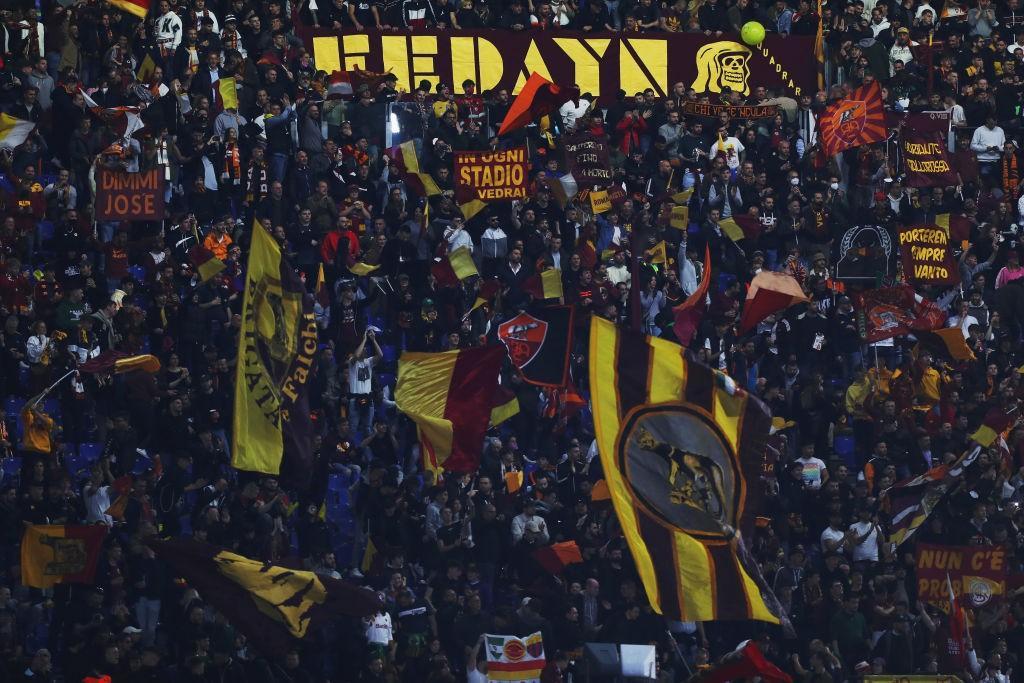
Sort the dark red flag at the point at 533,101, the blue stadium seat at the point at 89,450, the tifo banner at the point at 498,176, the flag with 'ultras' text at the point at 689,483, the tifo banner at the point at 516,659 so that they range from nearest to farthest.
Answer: the flag with 'ultras' text at the point at 689,483
the tifo banner at the point at 516,659
the blue stadium seat at the point at 89,450
the tifo banner at the point at 498,176
the dark red flag at the point at 533,101

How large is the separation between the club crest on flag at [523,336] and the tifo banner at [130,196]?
4399mm

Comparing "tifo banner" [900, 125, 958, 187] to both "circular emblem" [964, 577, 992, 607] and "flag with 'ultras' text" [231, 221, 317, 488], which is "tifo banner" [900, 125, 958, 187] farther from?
"flag with 'ultras' text" [231, 221, 317, 488]

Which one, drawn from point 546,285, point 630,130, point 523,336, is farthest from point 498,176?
point 523,336

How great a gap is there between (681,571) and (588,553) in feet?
13.1

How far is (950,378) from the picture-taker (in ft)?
100

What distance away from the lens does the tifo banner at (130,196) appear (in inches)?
1208

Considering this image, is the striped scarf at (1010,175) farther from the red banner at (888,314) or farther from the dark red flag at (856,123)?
the red banner at (888,314)

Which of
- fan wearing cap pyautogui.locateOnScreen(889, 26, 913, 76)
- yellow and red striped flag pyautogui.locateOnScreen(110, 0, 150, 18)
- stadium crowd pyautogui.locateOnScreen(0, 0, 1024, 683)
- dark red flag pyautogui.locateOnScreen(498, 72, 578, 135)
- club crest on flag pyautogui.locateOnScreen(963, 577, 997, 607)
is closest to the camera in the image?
stadium crowd pyautogui.locateOnScreen(0, 0, 1024, 683)

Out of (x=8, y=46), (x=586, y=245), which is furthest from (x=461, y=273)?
(x=8, y=46)

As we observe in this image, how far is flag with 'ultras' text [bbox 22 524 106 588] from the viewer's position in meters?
26.7

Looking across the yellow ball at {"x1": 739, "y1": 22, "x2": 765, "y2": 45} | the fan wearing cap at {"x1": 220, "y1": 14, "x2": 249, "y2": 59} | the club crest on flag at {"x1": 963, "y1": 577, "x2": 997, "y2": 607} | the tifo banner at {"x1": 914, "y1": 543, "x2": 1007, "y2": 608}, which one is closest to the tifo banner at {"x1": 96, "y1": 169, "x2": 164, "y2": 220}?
the fan wearing cap at {"x1": 220, "y1": 14, "x2": 249, "y2": 59}

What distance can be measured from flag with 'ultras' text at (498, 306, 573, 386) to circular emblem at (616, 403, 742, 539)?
18.2 feet

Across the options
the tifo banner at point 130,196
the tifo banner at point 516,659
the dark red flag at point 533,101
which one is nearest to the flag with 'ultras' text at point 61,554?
the tifo banner at point 516,659

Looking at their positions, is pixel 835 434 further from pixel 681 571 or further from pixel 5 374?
pixel 5 374
